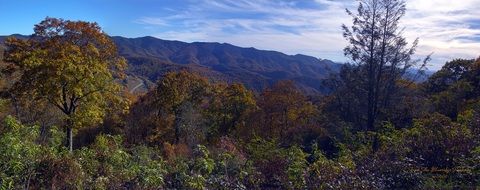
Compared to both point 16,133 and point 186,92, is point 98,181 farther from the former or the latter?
point 186,92

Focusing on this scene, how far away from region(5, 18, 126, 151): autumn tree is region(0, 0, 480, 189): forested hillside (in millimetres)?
49

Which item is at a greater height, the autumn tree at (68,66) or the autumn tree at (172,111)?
the autumn tree at (68,66)

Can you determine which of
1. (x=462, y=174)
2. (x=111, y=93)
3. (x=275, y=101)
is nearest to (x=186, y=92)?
(x=275, y=101)

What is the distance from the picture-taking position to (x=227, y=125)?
31656 mm

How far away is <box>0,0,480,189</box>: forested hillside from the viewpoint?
23.0 feet

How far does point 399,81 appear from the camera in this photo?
18.8 meters

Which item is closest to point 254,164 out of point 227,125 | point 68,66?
point 68,66

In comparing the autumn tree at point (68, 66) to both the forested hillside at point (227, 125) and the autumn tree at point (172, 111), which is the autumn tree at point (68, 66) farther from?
the autumn tree at point (172, 111)

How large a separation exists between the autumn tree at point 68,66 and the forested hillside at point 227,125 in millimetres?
49

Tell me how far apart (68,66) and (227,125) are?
1680 cm

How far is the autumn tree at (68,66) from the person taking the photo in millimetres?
16297

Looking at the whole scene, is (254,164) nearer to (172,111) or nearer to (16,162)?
(16,162)

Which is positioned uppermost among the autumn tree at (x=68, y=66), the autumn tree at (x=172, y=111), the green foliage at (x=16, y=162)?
the autumn tree at (x=68, y=66)

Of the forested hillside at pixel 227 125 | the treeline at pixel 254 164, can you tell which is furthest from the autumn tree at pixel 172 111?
the treeline at pixel 254 164
